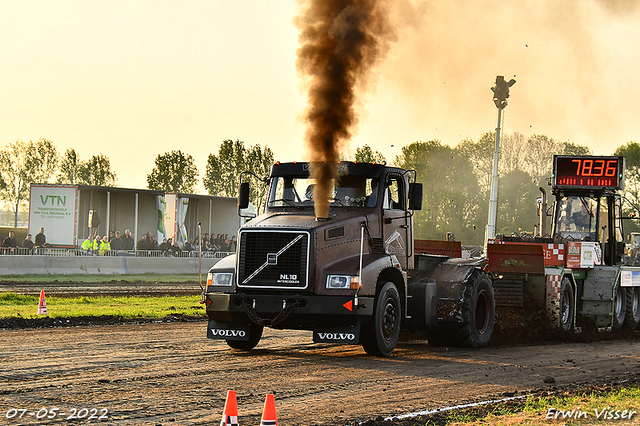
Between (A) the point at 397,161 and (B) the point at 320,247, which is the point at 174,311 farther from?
(A) the point at 397,161

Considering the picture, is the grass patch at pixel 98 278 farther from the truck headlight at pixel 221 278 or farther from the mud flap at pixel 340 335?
the mud flap at pixel 340 335

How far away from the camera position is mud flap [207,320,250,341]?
1148cm

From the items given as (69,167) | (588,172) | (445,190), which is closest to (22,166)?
(69,167)

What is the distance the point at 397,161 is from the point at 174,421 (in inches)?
2218

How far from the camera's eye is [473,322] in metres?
13.4

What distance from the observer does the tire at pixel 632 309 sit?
19062 millimetres

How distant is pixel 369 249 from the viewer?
11672mm

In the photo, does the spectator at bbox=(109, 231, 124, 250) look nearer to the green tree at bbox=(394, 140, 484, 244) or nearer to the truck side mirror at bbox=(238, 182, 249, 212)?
the truck side mirror at bbox=(238, 182, 249, 212)

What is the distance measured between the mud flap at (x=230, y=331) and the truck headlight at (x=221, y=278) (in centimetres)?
66

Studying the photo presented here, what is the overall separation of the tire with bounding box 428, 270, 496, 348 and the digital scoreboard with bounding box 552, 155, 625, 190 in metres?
6.05

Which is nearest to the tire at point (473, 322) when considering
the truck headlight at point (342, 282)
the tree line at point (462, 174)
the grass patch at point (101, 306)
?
the truck headlight at point (342, 282)

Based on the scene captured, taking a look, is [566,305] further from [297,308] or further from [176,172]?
[176,172]

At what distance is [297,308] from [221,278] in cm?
136

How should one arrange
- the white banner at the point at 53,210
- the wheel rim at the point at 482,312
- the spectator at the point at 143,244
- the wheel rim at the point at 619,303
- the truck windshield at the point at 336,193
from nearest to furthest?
1. the truck windshield at the point at 336,193
2. the wheel rim at the point at 482,312
3. the wheel rim at the point at 619,303
4. the white banner at the point at 53,210
5. the spectator at the point at 143,244
